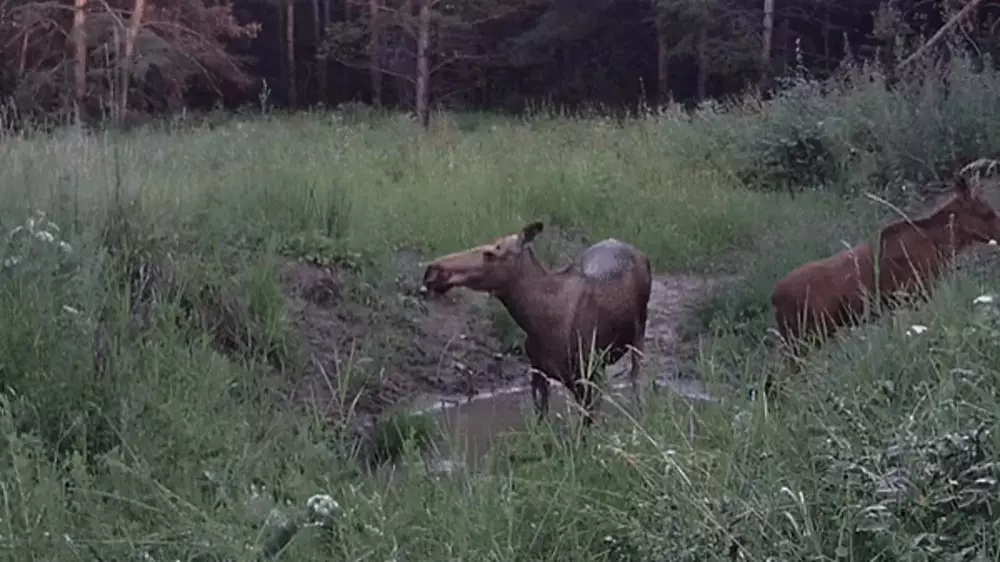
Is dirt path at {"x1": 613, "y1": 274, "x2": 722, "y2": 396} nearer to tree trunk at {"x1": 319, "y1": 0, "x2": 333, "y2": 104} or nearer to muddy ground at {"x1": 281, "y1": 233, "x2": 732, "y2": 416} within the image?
muddy ground at {"x1": 281, "y1": 233, "x2": 732, "y2": 416}

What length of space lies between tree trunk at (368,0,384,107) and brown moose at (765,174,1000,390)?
22121 millimetres

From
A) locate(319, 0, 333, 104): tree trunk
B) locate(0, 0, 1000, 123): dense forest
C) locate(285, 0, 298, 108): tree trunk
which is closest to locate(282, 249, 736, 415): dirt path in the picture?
locate(0, 0, 1000, 123): dense forest

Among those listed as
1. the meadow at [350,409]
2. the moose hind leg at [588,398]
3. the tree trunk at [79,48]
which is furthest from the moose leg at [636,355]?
the tree trunk at [79,48]

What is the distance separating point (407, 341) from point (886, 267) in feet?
10.5

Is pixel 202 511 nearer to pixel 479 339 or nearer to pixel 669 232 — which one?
pixel 479 339

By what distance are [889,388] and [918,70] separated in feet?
33.5

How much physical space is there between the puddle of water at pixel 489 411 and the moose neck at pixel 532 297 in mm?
410

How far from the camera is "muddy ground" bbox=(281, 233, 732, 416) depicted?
7.84 meters

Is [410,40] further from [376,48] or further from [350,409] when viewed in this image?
[350,409]

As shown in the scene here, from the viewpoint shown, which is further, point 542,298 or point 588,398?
point 542,298

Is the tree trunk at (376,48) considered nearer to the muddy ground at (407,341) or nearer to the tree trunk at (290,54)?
the tree trunk at (290,54)

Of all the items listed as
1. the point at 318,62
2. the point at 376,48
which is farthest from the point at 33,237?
the point at 318,62

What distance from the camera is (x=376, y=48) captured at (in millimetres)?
34875

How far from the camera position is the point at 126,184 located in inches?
294
